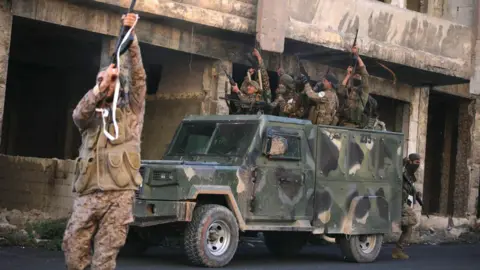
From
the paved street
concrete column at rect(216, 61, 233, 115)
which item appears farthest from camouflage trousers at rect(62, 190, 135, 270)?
concrete column at rect(216, 61, 233, 115)

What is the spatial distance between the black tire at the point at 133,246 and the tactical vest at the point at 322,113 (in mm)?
3095

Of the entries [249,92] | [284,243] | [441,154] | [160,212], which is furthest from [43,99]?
[160,212]

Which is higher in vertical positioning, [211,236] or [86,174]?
[86,174]

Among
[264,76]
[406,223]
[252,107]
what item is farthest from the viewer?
[264,76]

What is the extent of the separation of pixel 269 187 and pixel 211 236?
3.70 feet

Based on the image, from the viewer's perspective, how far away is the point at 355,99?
1266 centimetres

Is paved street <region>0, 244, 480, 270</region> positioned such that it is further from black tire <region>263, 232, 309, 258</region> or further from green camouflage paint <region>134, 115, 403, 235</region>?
green camouflage paint <region>134, 115, 403, 235</region>

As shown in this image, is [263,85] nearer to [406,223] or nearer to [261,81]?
[261,81]

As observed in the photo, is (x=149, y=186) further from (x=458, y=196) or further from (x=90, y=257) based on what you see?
(x=458, y=196)

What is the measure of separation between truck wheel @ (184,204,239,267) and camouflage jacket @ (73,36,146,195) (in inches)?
147

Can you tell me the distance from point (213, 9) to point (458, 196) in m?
8.88

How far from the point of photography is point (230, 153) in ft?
34.0

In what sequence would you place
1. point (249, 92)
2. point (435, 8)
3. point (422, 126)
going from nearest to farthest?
point (249, 92)
point (422, 126)
point (435, 8)

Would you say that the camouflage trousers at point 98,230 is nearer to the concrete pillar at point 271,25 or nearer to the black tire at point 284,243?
the black tire at point 284,243
